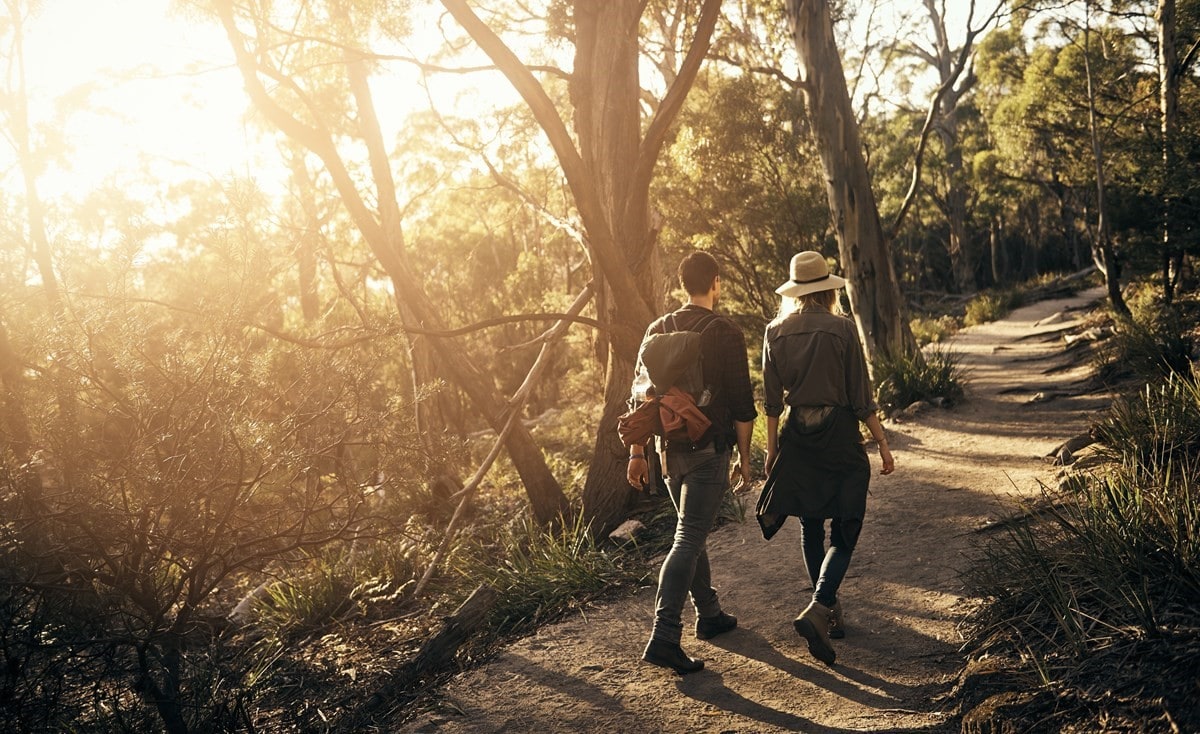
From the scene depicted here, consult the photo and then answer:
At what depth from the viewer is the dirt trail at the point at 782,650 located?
406 centimetres

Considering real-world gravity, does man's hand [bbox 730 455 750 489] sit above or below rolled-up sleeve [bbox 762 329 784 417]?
below

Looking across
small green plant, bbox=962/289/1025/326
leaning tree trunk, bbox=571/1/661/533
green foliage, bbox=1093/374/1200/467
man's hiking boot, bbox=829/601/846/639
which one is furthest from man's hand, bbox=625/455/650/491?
small green plant, bbox=962/289/1025/326

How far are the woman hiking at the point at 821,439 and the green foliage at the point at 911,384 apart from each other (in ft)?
22.4

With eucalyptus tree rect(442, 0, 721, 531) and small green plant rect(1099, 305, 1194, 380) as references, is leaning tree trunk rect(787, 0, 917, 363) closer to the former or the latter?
small green plant rect(1099, 305, 1194, 380)

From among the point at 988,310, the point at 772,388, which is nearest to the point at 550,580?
the point at 772,388

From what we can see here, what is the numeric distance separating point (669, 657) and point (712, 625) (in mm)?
599

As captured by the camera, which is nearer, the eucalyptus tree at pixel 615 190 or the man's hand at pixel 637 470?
the man's hand at pixel 637 470

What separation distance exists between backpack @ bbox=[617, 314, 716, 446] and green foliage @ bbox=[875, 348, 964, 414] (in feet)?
23.4

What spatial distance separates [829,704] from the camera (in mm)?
4004

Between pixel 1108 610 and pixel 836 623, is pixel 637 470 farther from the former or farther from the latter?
pixel 1108 610

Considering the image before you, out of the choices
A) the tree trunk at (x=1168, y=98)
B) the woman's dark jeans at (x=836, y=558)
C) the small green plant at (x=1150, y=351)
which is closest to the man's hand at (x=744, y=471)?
the woman's dark jeans at (x=836, y=558)

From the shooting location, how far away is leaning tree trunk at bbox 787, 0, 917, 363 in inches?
478

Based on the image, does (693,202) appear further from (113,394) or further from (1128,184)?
(113,394)

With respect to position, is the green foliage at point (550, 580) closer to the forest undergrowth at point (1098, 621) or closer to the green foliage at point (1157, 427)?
the forest undergrowth at point (1098, 621)
